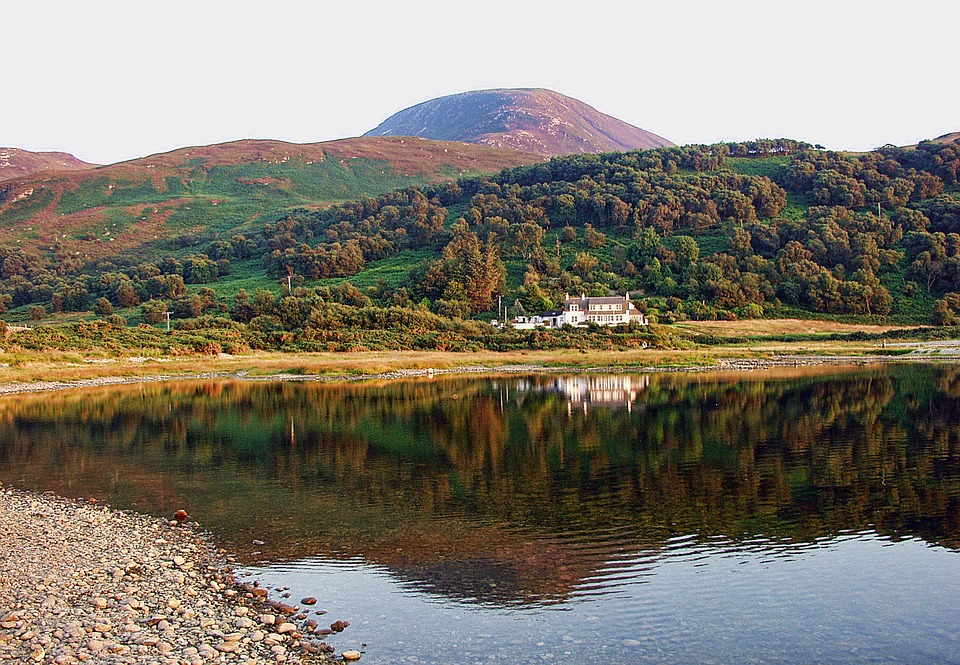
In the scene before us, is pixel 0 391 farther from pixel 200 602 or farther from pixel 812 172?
pixel 812 172

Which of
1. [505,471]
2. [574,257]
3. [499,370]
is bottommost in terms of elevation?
[499,370]

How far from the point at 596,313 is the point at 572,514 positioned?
91.9 m

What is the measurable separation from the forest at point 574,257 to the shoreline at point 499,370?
15.7 metres

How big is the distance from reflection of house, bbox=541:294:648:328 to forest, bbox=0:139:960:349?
333 centimetres

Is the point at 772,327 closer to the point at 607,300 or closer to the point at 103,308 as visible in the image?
the point at 607,300

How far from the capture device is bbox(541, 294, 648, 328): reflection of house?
10831cm

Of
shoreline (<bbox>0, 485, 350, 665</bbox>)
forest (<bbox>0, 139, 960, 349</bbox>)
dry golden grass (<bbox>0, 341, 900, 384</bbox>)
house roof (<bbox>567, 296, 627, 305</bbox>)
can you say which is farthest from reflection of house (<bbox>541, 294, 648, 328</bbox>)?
shoreline (<bbox>0, 485, 350, 665</bbox>)

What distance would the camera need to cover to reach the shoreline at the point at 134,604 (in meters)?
11.0

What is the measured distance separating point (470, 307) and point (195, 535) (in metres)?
99.0

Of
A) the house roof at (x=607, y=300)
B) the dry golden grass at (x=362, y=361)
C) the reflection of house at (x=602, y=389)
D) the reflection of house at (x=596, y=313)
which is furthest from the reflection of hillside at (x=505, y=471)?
the house roof at (x=607, y=300)

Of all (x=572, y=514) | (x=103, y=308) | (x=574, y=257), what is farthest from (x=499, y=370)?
(x=103, y=308)

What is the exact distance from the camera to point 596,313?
110375 millimetres

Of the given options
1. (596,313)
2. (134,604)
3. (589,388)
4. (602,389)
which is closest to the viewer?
(134,604)

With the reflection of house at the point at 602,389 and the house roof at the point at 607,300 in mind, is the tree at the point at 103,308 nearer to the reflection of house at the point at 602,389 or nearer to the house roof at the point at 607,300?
the house roof at the point at 607,300
